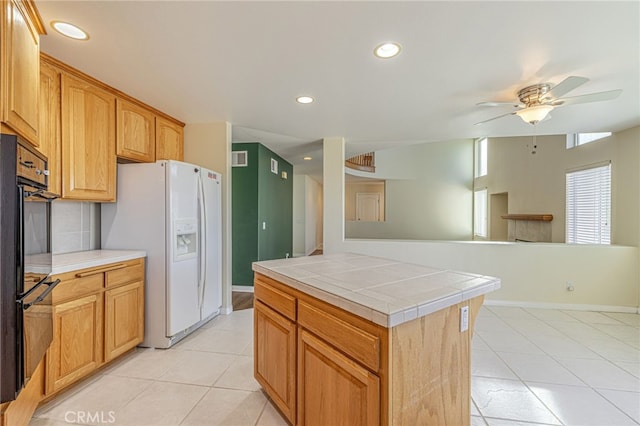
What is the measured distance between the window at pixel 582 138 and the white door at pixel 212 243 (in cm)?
518

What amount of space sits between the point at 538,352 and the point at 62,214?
4.33 m

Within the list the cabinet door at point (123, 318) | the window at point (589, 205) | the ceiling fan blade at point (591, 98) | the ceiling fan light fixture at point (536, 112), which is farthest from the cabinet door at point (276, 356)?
the window at point (589, 205)

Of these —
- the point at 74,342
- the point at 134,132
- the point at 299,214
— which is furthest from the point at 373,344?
the point at 299,214

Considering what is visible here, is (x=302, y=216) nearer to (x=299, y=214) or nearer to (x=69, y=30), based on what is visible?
(x=299, y=214)

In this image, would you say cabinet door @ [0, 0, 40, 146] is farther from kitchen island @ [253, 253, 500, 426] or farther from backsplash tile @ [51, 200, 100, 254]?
kitchen island @ [253, 253, 500, 426]

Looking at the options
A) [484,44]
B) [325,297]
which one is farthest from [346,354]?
[484,44]

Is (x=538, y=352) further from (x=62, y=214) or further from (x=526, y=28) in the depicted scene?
(x=62, y=214)

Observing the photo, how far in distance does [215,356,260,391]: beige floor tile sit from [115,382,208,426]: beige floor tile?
149mm

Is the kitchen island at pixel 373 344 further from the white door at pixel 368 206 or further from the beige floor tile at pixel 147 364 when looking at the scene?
the white door at pixel 368 206

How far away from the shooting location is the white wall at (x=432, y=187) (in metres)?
8.49

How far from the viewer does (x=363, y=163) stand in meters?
8.03

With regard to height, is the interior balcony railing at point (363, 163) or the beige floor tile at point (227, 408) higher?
the interior balcony railing at point (363, 163)

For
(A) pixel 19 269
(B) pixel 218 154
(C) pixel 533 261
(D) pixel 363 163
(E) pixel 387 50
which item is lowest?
(C) pixel 533 261

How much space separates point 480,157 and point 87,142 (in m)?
8.98
